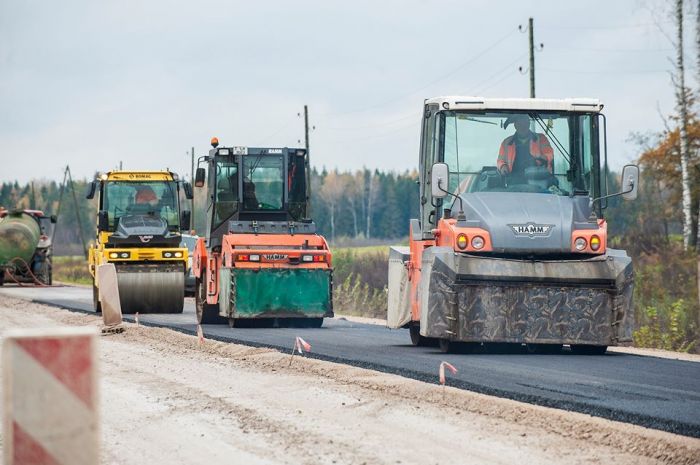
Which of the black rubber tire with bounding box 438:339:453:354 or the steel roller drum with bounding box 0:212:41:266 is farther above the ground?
the steel roller drum with bounding box 0:212:41:266

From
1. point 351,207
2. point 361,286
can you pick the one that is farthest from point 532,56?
point 351,207

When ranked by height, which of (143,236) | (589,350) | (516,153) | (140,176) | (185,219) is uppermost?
(140,176)

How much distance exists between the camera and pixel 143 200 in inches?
971

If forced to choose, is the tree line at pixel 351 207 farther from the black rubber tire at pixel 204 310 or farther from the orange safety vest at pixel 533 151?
the orange safety vest at pixel 533 151

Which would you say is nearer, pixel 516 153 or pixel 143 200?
pixel 516 153

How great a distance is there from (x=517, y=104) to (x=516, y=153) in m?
0.60

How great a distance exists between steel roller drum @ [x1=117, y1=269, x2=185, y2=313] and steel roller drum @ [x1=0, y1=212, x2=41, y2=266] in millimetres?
20162

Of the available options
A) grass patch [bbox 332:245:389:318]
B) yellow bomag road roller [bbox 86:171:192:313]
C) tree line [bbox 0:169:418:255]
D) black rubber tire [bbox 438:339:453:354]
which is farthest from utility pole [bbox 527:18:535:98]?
tree line [bbox 0:169:418:255]

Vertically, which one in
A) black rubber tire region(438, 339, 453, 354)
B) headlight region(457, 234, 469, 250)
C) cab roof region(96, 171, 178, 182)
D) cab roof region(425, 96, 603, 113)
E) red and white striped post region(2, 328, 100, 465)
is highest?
cab roof region(425, 96, 603, 113)

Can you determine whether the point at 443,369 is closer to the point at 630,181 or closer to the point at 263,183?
the point at 630,181

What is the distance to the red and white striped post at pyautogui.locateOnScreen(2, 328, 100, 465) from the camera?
436 centimetres

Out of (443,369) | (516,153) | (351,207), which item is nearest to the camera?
(443,369)

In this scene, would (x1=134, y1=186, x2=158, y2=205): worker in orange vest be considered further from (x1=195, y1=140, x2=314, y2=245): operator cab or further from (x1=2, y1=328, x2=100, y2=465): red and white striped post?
(x1=2, y1=328, x2=100, y2=465): red and white striped post

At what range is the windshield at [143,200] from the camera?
80.3 feet
